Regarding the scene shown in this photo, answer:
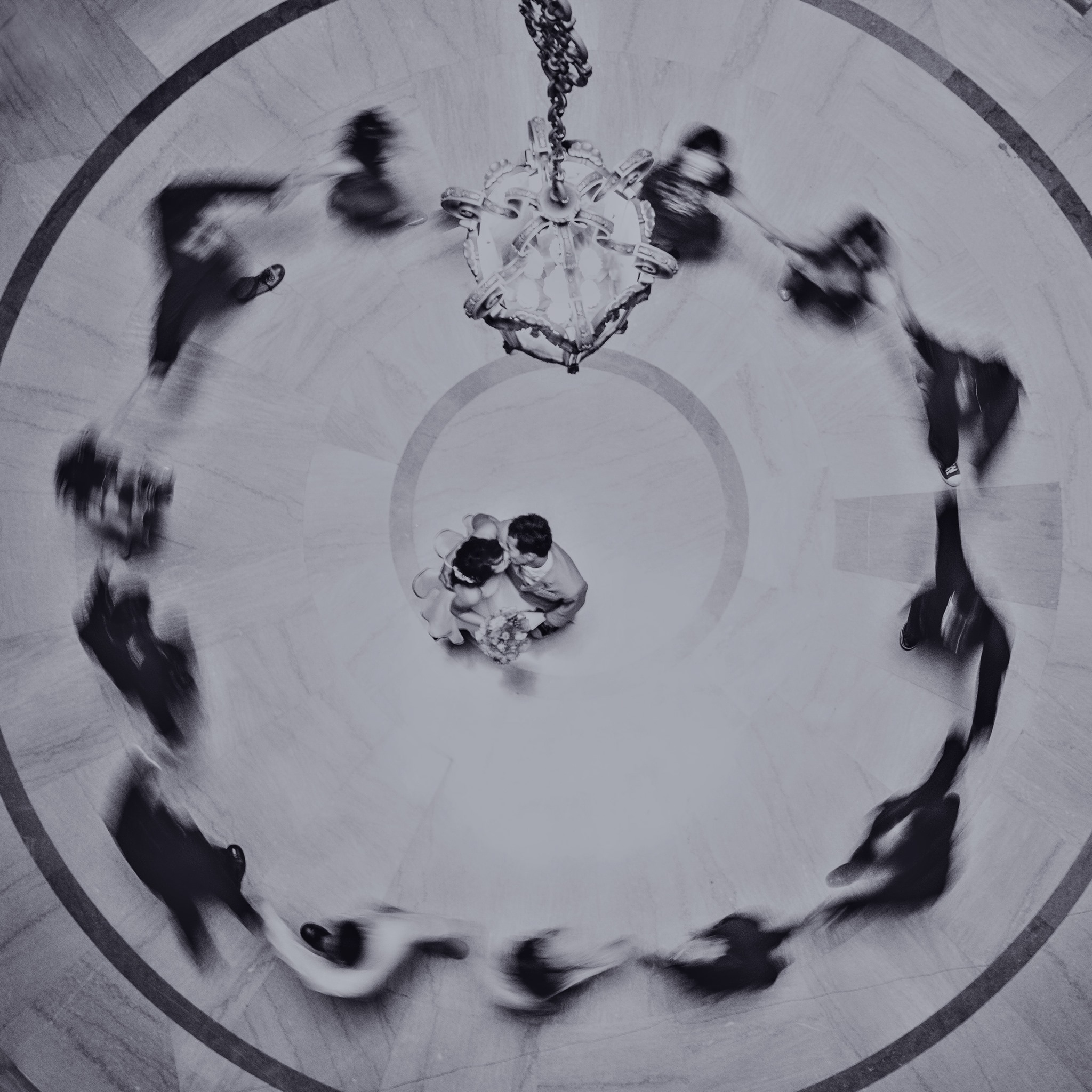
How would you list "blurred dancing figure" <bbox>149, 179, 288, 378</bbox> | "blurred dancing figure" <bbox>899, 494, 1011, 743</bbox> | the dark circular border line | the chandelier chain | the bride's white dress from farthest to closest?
"blurred dancing figure" <bbox>149, 179, 288, 378</bbox>
"blurred dancing figure" <bbox>899, 494, 1011, 743</bbox>
the dark circular border line
the bride's white dress
the chandelier chain

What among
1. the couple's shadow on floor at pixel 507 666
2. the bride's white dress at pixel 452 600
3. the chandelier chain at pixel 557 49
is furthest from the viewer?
the couple's shadow on floor at pixel 507 666

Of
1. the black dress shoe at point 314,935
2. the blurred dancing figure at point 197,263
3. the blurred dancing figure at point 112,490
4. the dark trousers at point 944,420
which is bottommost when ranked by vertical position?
the black dress shoe at point 314,935

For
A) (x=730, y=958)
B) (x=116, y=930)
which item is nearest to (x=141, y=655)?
(x=116, y=930)

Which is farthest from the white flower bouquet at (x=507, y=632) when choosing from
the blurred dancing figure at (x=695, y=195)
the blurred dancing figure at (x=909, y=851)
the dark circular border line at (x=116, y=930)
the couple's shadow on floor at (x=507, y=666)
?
the dark circular border line at (x=116, y=930)

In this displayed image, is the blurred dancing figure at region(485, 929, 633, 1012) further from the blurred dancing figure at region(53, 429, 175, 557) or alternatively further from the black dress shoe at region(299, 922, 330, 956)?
the blurred dancing figure at region(53, 429, 175, 557)

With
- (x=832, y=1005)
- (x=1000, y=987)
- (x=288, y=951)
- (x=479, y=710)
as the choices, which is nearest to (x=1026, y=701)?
(x=1000, y=987)

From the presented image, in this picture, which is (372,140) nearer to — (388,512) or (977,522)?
(388,512)

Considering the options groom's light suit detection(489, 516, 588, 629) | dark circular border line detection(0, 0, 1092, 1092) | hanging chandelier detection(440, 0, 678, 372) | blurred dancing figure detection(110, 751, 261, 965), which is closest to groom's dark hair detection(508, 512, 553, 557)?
groom's light suit detection(489, 516, 588, 629)

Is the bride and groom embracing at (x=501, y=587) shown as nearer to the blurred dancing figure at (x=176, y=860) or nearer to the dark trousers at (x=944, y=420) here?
the blurred dancing figure at (x=176, y=860)
